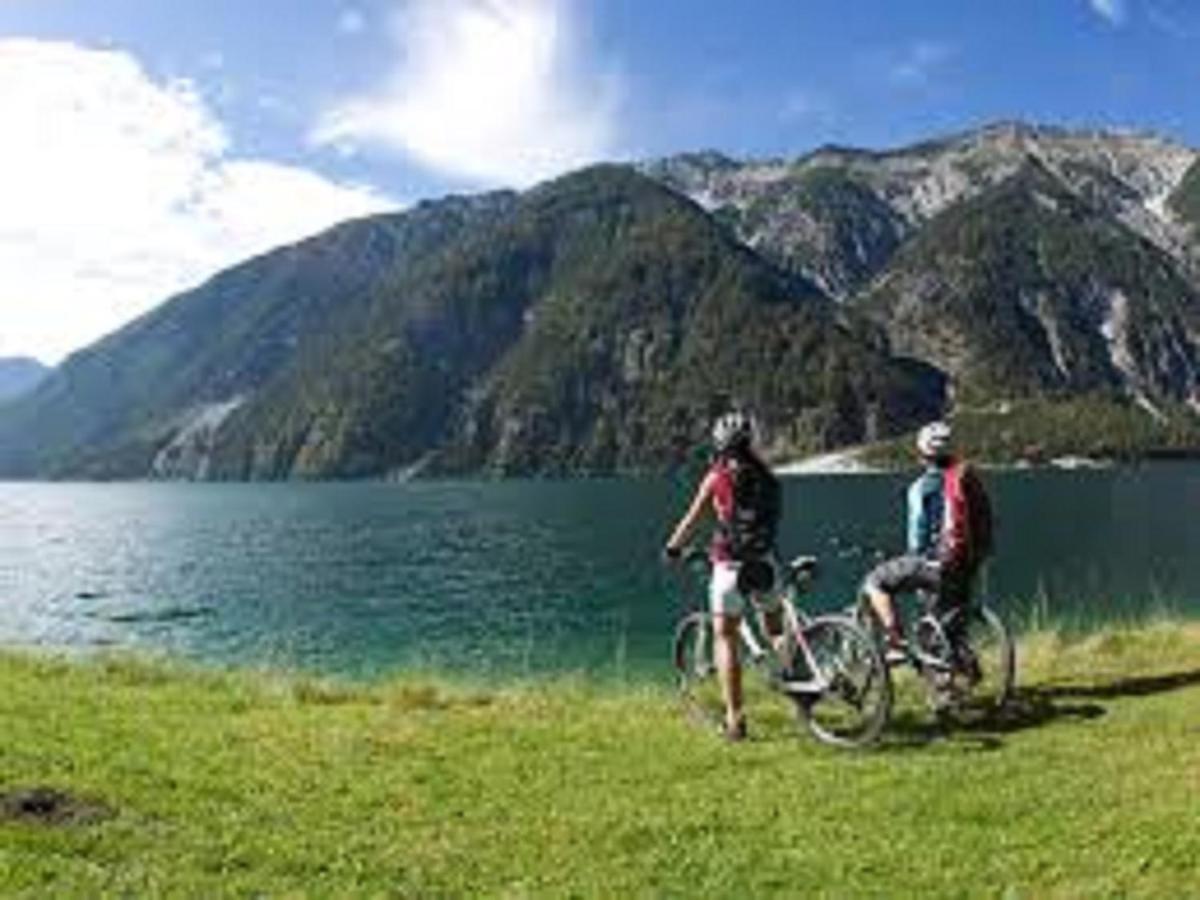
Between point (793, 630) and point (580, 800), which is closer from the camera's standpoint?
point (580, 800)

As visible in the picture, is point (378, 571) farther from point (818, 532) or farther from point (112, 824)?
point (112, 824)

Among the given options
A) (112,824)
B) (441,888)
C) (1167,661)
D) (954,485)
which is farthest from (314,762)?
(1167,661)

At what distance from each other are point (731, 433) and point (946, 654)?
3.76 m

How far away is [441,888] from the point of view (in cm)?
1266

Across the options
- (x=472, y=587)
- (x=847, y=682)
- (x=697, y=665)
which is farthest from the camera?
(x=472, y=587)

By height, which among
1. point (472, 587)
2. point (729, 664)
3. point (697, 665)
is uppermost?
point (472, 587)

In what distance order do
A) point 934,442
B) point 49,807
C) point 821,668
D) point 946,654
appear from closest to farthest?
point 49,807
point 821,668
point 946,654
point 934,442

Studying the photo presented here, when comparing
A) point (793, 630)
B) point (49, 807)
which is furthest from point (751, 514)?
point (49, 807)

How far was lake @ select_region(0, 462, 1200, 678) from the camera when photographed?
6788 centimetres

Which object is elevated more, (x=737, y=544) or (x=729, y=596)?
(x=737, y=544)

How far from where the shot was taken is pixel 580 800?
1583 centimetres

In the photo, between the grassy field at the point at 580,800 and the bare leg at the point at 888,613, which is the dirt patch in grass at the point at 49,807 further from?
the bare leg at the point at 888,613

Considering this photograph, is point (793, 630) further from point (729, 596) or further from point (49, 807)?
point (49, 807)

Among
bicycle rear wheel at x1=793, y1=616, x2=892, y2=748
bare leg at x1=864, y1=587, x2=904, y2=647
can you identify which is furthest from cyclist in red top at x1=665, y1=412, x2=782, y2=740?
bare leg at x1=864, y1=587, x2=904, y2=647
